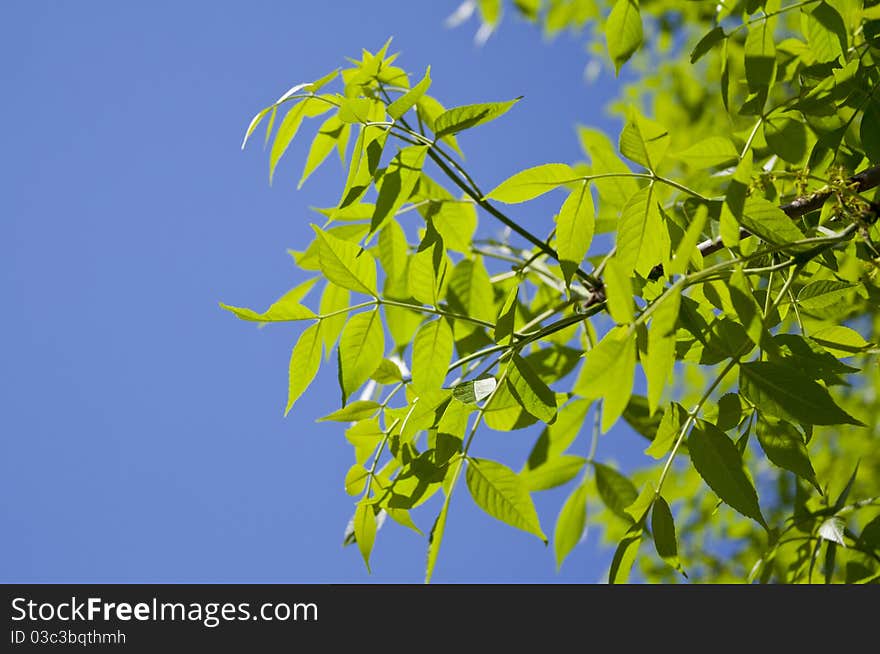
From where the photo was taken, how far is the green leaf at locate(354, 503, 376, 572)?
922 mm

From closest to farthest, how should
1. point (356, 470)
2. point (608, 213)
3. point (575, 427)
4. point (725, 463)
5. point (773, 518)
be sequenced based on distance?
point (725, 463)
point (356, 470)
point (575, 427)
point (608, 213)
point (773, 518)

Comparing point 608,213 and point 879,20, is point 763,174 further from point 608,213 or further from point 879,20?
point 608,213

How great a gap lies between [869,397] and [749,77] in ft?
8.12

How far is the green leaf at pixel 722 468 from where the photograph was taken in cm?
72

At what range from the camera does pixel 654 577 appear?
2.62 metres

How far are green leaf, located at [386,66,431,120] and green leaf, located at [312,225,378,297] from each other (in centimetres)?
14

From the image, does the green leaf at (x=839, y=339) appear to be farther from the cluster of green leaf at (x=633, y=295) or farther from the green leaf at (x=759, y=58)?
the green leaf at (x=759, y=58)

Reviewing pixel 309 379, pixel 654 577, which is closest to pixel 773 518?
pixel 654 577

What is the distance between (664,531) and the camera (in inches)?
31.5

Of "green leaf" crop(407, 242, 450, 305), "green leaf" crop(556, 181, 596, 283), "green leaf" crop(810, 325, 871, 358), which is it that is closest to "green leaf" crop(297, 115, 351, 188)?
"green leaf" crop(407, 242, 450, 305)

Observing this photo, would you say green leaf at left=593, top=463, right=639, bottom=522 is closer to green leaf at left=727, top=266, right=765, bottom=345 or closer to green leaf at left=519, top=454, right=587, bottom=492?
green leaf at left=519, top=454, right=587, bottom=492

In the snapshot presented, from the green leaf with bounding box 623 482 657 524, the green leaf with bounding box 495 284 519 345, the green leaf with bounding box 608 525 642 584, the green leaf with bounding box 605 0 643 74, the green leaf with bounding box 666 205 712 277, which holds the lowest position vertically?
the green leaf with bounding box 608 525 642 584

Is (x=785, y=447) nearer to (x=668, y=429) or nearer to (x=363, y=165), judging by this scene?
(x=668, y=429)

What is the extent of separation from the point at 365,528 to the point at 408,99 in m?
0.48
